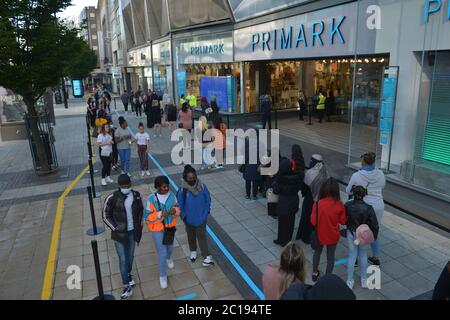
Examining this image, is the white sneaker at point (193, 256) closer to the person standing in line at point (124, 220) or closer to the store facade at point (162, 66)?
the person standing in line at point (124, 220)

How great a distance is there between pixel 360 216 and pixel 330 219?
404 millimetres

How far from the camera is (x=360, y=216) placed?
15.8 ft

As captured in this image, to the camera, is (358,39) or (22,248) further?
(358,39)

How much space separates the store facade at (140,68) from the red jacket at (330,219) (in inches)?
1357

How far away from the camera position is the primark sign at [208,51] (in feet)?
67.6

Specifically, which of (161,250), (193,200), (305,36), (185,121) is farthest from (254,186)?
(305,36)

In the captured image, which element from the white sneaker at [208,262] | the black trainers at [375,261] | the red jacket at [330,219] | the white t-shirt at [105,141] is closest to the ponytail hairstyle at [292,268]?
the red jacket at [330,219]

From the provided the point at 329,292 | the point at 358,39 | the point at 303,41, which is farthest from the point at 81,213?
→ the point at 303,41

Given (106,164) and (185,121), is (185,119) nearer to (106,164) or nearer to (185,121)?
(185,121)

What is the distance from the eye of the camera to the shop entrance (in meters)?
10.7

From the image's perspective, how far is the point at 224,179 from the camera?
10.6 metres

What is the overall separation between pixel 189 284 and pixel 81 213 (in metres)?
4.32

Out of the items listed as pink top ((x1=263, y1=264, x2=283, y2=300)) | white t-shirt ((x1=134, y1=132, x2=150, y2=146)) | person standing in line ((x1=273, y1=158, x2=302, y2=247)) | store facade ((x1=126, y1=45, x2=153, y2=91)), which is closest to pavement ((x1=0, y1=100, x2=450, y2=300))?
person standing in line ((x1=273, y1=158, x2=302, y2=247))
